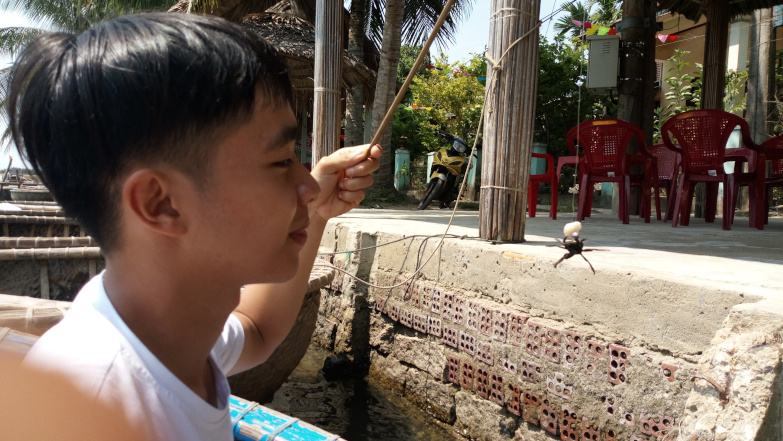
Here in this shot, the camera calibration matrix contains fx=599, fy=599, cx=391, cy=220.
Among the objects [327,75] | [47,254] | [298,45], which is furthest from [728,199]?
[298,45]

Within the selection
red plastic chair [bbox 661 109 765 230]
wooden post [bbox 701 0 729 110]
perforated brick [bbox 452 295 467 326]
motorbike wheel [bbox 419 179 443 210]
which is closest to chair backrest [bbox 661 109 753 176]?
red plastic chair [bbox 661 109 765 230]

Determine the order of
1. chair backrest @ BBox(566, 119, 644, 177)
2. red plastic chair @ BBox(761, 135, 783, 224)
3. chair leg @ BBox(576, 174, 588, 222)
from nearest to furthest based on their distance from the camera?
red plastic chair @ BBox(761, 135, 783, 224) < chair backrest @ BBox(566, 119, 644, 177) < chair leg @ BBox(576, 174, 588, 222)

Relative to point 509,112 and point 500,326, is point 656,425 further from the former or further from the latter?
point 509,112

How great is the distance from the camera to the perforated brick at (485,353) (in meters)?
3.43

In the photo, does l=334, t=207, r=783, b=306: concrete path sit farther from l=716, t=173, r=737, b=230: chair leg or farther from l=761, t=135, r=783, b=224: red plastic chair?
l=761, t=135, r=783, b=224: red plastic chair

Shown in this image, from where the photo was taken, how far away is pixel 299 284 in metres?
1.48

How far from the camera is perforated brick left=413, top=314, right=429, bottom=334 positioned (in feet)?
13.2

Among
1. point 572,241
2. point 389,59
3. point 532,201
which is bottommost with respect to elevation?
point 572,241

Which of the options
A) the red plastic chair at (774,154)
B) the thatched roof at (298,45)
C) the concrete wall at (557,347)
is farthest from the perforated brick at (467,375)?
the thatched roof at (298,45)

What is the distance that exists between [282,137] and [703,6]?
8.91m

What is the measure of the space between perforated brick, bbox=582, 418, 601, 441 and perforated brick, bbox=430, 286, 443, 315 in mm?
1260

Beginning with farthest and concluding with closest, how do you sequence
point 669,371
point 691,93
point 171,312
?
point 691,93 → point 669,371 → point 171,312

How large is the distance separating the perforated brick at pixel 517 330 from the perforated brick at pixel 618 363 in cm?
54

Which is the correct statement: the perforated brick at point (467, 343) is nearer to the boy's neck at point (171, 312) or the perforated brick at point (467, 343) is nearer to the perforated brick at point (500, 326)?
the perforated brick at point (500, 326)
